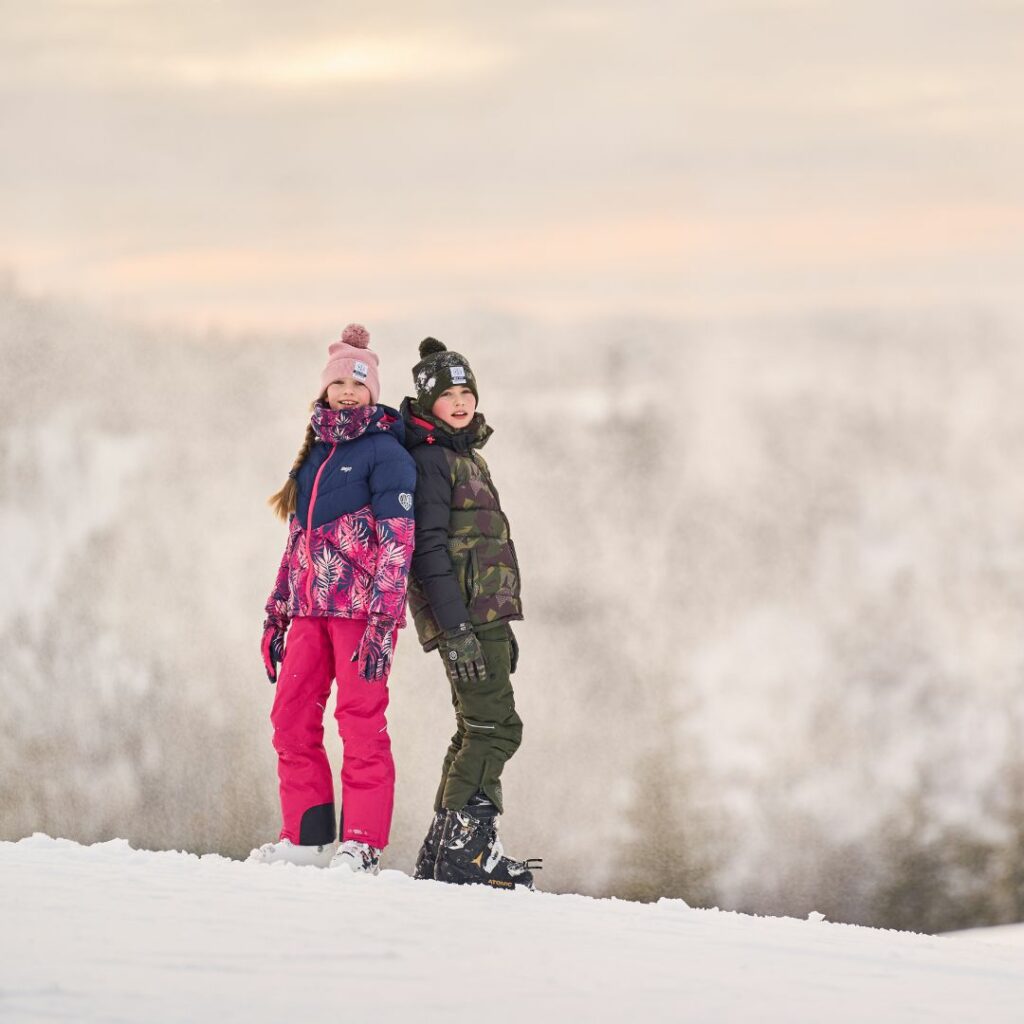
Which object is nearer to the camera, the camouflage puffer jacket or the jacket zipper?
the camouflage puffer jacket

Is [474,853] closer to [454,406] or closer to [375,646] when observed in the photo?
[375,646]

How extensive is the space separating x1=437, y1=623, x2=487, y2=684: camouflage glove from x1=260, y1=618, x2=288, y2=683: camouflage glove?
31.8 inches

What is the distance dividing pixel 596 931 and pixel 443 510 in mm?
1843

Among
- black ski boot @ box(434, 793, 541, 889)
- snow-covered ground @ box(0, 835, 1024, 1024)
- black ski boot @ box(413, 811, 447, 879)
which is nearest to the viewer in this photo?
snow-covered ground @ box(0, 835, 1024, 1024)

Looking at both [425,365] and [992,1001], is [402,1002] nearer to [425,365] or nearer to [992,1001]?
[992,1001]

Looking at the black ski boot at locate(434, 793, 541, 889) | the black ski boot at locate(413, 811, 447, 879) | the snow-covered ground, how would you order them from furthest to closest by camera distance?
the black ski boot at locate(413, 811, 447, 879), the black ski boot at locate(434, 793, 541, 889), the snow-covered ground

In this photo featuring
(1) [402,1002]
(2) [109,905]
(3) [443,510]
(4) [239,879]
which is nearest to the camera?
(1) [402,1002]

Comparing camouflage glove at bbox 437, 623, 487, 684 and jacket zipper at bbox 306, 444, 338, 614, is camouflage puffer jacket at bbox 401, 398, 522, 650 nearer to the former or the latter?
camouflage glove at bbox 437, 623, 487, 684

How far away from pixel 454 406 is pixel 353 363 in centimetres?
46

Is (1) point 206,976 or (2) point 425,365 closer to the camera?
(1) point 206,976

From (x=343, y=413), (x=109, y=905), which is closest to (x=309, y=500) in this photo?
(x=343, y=413)

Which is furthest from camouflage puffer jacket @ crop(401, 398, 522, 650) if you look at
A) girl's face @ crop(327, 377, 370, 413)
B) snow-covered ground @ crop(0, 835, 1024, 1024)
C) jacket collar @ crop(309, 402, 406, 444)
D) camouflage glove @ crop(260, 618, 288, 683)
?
snow-covered ground @ crop(0, 835, 1024, 1024)

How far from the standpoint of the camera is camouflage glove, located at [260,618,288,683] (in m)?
5.78

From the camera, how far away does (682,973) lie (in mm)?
3730
